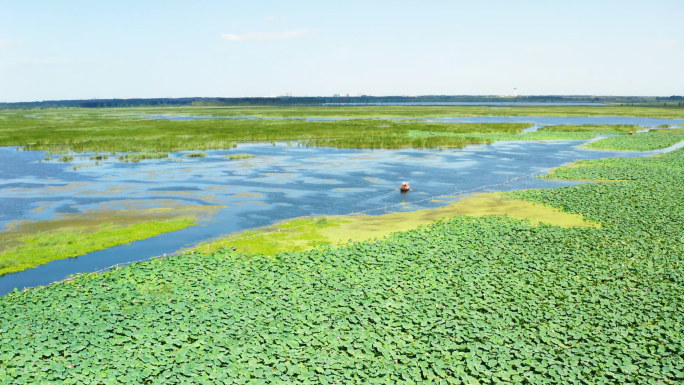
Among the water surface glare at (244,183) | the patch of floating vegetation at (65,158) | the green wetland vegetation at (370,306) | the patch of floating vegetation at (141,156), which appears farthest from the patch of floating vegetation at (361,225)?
the patch of floating vegetation at (65,158)

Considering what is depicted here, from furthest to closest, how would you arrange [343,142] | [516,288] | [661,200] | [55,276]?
[343,142] → [661,200] → [55,276] → [516,288]

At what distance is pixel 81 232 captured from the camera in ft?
102

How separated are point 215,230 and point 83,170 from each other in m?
32.7

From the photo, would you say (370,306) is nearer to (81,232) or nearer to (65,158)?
(81,232)

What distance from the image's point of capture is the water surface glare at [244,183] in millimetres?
31922

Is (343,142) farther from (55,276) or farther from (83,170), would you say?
(55,276)

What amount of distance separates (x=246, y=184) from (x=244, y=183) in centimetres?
62

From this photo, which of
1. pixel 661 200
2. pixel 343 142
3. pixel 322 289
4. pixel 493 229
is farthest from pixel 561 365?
pixel 343 142

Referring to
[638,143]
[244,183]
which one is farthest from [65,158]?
[638,143]

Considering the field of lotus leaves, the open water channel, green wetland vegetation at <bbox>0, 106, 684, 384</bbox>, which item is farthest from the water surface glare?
the field of lotus leaves

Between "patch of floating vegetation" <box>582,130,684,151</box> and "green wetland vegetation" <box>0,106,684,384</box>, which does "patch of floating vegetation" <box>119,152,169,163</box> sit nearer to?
"green wetland vegetation" <box>0,106,684,384</box>

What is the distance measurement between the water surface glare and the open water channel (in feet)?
0.31

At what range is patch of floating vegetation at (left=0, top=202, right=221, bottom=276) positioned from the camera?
2680 cm

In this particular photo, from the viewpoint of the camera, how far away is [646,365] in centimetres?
1523
